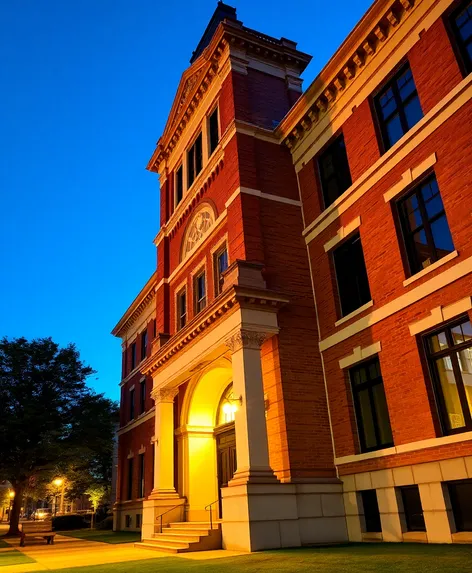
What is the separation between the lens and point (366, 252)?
14234 millimetres

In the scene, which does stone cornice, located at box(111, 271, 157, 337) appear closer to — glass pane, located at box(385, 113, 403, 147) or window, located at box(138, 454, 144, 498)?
window, located at box(138, 454, 144, 498)

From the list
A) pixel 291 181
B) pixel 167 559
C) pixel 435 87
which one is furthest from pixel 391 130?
pixel 167 559

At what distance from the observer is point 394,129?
14.2 metres

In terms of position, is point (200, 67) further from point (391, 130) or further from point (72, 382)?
point (72, 382)

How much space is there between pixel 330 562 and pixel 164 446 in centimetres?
1144

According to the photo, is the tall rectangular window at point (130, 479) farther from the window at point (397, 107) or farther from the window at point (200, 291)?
the window at point (397, 107)

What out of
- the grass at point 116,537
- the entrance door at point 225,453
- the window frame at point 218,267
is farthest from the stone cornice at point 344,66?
the grass at point 116,537

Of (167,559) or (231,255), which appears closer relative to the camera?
(167,559)

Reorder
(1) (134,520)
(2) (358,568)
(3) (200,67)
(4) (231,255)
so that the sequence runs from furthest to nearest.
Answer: (1) (134,520) < (3) (200,67) < (4) (231,255) < (2) (358,568)

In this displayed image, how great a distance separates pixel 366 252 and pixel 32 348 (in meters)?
28.4

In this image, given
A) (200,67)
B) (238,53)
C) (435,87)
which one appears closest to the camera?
(435,87)

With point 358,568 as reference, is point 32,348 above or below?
above

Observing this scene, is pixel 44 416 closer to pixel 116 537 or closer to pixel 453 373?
pixel 116 537

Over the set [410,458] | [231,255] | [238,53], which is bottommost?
[410,458]
